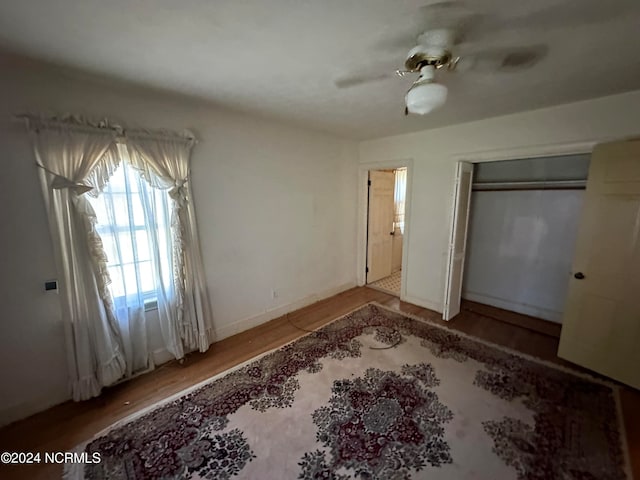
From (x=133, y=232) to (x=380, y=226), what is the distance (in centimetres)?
388

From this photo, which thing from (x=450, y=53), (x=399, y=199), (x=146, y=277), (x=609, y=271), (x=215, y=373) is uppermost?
(x=450, y=53)

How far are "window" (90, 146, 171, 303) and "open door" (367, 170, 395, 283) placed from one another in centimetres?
327

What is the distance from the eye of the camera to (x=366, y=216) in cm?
461

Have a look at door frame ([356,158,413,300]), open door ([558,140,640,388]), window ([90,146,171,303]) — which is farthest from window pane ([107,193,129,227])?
open door ([558,140,640,388])

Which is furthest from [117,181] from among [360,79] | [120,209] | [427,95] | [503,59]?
[503,59]

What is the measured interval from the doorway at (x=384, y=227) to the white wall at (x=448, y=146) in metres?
0.57

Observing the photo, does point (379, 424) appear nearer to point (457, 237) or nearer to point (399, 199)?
point (457, 237)

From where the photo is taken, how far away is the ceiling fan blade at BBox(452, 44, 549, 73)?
157 cm

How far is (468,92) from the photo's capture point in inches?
87.7

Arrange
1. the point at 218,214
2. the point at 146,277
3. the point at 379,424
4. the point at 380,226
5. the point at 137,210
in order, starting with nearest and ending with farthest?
the point at 379,424 → the point at 137,210 → the point at 146,277 → the point at 218,214 → the point at 380,226

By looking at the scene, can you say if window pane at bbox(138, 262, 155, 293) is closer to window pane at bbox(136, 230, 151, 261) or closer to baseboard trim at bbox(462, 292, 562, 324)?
window pane at bbox(136, 230, 151, 261)

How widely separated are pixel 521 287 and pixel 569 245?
31.4 inches

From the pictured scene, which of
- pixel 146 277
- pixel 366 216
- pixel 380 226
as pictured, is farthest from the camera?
pixel 380 226

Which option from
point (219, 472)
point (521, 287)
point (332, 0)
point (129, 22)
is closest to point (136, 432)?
point (219, 472)
